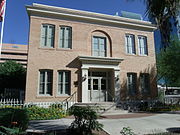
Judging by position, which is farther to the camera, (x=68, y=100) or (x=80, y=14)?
(x=80, y=14)

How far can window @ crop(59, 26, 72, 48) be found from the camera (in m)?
14.8

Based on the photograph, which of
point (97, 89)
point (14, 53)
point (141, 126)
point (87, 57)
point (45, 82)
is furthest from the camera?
point (14, 53)

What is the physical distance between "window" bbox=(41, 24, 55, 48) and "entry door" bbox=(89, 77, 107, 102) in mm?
5249

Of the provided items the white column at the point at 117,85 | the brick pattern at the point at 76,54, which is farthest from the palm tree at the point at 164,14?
the white column at the point at 117,85

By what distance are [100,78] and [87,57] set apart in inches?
110

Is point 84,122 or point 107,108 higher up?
point 84,122

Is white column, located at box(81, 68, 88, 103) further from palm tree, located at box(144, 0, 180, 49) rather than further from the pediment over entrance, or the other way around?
palm tree, located at box(144, 0, 180, 49)

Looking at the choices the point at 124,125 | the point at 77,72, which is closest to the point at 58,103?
the point at 77,72

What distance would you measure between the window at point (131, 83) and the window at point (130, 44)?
Answer: 8.44 ft

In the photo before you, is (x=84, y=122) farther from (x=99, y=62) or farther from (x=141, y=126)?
(x=99, y=62)

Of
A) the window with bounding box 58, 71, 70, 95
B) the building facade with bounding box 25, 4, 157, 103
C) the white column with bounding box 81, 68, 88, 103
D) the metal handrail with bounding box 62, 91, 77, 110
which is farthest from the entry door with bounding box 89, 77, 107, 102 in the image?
the window with bounding box 58, 71, 70, 95

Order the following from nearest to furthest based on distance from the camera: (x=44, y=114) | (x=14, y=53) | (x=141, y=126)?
(x=141, y=126), (x=44, y=114), (x=14, y=53)

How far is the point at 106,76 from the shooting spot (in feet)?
52.9

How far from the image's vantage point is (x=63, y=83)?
1401 cm
